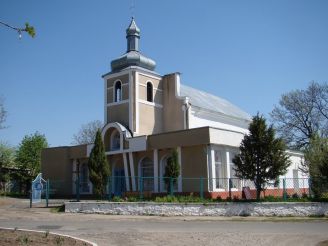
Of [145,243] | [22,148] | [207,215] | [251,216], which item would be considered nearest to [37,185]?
[207,215]

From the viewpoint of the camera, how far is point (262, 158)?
1977 centimetres

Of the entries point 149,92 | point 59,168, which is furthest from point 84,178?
point 149,92

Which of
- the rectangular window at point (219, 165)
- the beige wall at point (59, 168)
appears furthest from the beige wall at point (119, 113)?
the rectangular window at point (219, 165)

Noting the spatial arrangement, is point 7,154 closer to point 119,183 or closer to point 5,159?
point 5,159

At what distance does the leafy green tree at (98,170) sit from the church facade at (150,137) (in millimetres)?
4395

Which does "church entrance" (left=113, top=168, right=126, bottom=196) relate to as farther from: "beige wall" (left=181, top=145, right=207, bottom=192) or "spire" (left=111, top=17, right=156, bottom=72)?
"spire" (left=111, top=17, right=156, bottom=72)

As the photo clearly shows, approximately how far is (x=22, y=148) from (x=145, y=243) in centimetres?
3631

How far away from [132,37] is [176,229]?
76.1 feet

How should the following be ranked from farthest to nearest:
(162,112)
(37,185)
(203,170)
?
(162,112)
(203,170)
(37,185)

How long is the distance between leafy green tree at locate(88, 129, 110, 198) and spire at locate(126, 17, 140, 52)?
1321cm

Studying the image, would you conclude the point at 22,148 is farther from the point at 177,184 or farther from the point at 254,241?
the point at 254,241

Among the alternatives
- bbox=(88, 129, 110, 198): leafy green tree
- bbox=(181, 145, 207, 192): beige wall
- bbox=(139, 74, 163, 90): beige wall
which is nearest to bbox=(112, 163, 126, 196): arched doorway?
bbox=(88, 129, 110, 198): leafy green tree

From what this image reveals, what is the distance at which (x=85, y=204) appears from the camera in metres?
18.6

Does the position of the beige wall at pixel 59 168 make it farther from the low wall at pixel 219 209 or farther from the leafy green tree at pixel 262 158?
the leafy green tree at pixel 262 158
